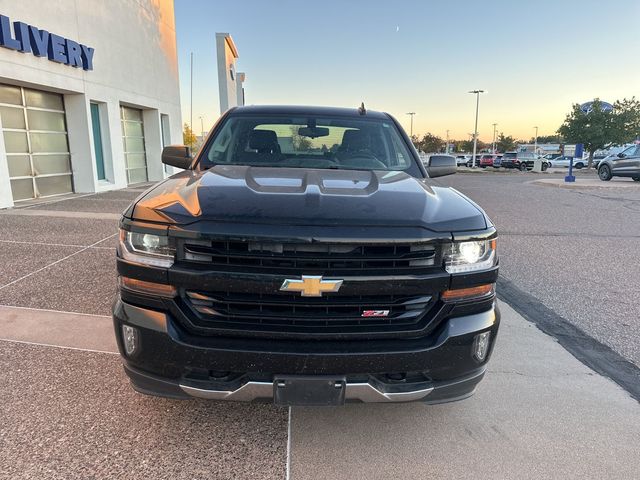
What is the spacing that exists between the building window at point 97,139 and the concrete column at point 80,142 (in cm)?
79

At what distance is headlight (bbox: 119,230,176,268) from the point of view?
2027mm

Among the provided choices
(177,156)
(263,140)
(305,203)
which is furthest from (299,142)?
(305,203)

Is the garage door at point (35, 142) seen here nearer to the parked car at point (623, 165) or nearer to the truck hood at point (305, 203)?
the truck hood at point (305, 203)

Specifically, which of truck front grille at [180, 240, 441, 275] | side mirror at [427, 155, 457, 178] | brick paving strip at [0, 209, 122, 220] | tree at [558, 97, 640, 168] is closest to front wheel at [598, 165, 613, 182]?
tree at [558, 97, 640, 168]

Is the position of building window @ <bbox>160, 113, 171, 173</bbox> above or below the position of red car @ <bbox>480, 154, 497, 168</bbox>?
above

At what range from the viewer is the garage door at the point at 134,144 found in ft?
54.9

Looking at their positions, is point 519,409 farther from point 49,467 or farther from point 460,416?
point 49,467

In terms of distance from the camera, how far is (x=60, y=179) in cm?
1280

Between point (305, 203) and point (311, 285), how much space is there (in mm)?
402

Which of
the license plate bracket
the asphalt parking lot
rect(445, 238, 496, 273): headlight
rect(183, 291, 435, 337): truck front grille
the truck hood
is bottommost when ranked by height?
the asphalt parking lot

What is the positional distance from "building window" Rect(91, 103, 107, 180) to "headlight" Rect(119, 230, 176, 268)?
13.6 meters

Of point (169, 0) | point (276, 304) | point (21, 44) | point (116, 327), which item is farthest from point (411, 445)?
point (169, 0)

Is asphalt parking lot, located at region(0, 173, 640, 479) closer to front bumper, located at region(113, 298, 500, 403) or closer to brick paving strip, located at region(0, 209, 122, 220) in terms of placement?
front bumper, located at region(113, 298, 500, 403)

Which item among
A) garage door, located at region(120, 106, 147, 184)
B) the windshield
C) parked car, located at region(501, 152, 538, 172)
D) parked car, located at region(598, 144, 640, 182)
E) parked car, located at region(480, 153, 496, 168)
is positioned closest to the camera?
the windshield
